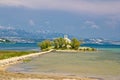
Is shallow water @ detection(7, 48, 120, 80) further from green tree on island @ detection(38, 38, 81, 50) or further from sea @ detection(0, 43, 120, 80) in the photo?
green tree on island @ detection(38, 38, 81, 50)

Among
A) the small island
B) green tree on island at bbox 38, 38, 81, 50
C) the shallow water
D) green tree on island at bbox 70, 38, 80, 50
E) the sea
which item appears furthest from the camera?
green tree on island at bbox 38, 38, 81, 50

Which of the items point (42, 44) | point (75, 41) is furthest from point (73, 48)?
point (42, 44)

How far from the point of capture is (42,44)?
137250 mm

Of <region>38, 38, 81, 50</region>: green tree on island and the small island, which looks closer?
the small island

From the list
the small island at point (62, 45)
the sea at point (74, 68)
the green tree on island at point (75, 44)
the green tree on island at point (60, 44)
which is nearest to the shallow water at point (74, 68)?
the sea at point (74, 68)

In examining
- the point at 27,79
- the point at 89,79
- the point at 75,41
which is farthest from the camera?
the point at 75,41

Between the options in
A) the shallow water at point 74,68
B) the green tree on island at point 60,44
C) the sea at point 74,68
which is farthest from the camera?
the green tree on island at point 60,44

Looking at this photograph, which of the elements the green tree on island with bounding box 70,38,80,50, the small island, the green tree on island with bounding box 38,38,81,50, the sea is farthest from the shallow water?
the green tree on island with bounding box 38,38,81,50

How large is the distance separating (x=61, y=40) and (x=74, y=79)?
104 metres

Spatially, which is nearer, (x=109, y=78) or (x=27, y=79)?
(x=27, y=79)

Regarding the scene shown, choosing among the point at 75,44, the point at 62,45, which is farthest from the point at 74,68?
the point at 62,45

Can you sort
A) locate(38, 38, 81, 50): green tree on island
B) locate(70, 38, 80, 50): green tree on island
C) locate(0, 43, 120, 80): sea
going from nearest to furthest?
locate(0, 43, 120, 80): sea → locate(70, 38, 80, 50): green tree on island → locate(38, 38, 81, 50): green tree on island

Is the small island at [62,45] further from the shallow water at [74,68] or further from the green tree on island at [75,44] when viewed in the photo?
the shallow water at [74,68]

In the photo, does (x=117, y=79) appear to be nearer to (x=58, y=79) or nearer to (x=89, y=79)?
(x=89, y=79)
